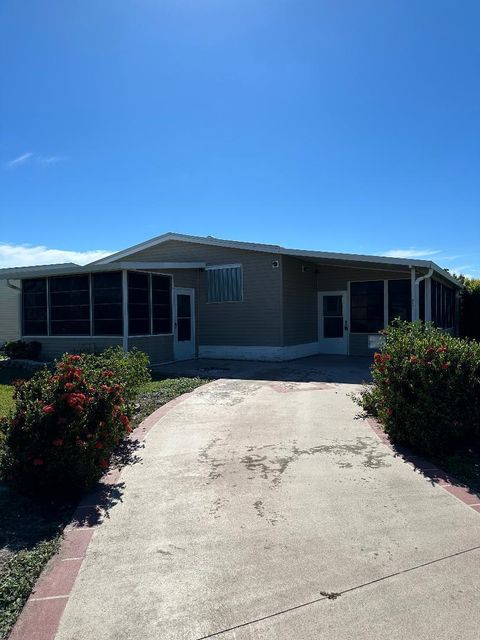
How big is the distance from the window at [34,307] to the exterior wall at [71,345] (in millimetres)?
436

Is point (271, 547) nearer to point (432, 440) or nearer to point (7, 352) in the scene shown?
point (432, 440)

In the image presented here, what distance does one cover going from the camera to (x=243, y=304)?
15039mm

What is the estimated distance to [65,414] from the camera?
4.60 metres

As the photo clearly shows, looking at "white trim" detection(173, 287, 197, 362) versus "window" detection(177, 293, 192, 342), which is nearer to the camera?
"white trim" detection(173, 287, 197, 362)

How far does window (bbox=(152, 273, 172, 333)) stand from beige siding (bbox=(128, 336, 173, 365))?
27 cm

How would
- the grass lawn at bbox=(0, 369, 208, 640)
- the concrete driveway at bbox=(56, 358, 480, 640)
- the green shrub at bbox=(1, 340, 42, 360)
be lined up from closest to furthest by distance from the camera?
the concrete driveway at bbox=(56, 358, 480, 640) → the grass lawn at bbox=(0, 369, 208, 640) → the green shrub at bbox=(1, 340, 42, 360)

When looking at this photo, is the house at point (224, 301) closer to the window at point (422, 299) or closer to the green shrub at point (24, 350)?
the window at point (422, 299)

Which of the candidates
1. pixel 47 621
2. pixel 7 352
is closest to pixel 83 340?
pixel 7 352

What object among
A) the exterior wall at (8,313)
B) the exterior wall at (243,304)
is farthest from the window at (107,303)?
the exterior wall at (8,313)

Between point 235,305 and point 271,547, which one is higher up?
point 235,305

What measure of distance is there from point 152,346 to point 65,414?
9655mm

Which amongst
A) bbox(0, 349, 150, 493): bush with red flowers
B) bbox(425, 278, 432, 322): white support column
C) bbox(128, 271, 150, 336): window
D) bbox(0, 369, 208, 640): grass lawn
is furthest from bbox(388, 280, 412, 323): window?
bbox(0, 369, 208, 640): grass lawn

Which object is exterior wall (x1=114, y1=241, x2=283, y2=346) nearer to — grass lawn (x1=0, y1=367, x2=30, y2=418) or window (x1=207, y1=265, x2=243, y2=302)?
window (x1=207, y1=265, x2=243, y2=302)

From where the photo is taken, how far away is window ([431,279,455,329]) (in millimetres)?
16641
